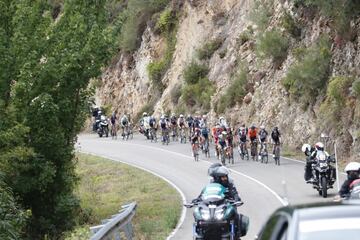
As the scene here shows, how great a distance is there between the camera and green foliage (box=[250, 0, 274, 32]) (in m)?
42.0

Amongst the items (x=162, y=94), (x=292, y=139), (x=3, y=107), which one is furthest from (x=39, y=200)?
(x=162, y=94)

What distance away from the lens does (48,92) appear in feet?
66.1

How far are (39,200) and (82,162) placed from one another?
18507 mm

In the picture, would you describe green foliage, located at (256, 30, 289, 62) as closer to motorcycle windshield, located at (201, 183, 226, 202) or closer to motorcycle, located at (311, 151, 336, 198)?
motorcycle, located at (311, 151, 336, 198)

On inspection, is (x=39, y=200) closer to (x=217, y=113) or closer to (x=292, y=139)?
(x=292, y=139)

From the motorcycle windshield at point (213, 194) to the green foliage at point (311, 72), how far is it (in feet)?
75.9

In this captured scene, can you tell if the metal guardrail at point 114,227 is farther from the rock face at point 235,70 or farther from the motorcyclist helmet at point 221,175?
the rock face at point 235,70

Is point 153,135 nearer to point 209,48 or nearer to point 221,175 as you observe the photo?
point 209,48

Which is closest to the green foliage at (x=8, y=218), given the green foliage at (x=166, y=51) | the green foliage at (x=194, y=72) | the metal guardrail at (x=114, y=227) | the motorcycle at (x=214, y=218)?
the metal guardrail at (x=114, y=227)

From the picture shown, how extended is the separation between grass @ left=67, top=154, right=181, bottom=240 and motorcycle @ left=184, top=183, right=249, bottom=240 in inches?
137

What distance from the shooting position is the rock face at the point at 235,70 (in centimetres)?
3338

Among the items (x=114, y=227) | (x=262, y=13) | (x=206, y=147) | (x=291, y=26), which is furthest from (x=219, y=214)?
(x=262, y=13)

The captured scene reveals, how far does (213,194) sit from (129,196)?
15882mm

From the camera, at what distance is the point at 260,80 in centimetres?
4162
